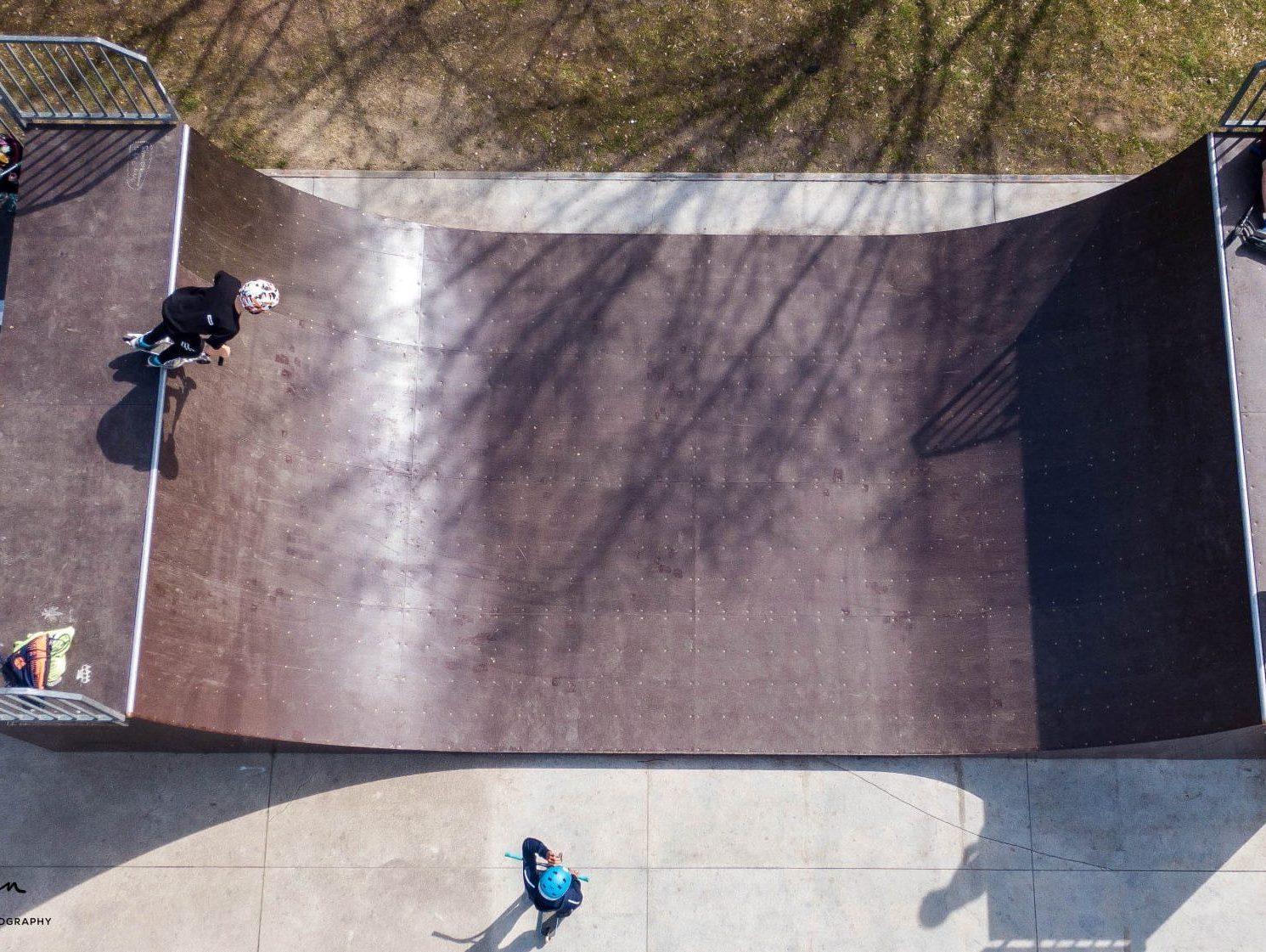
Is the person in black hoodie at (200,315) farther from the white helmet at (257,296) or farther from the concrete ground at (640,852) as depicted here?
the concrete ground at (640,852)

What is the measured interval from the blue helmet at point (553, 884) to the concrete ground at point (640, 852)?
83 centimetres

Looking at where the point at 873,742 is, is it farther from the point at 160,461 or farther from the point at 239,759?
the point at 160,461

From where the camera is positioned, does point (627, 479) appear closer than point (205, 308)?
No

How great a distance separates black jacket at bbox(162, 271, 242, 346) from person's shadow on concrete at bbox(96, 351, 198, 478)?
77 cm

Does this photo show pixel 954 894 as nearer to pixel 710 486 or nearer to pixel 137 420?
pixel 710 486

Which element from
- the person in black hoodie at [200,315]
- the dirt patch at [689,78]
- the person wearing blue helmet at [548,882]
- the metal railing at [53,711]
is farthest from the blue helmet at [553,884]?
the dirt patch at [689,78]

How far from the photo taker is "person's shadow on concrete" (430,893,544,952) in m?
9.45

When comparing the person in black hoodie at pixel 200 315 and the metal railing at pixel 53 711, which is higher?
the person in black hoodie at pixel 200 315

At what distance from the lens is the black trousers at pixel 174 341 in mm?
8086

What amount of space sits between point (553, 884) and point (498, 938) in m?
1.32

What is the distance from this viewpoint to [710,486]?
1009cm

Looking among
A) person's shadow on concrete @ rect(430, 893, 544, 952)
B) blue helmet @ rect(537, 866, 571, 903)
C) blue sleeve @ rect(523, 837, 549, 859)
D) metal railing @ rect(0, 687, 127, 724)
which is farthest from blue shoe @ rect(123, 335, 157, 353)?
person's shadow on concrete @ rect(430, 893, 544, 952)

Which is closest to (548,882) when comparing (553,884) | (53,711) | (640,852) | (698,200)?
(553,884)

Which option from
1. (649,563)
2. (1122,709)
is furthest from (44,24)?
(1122,709)
